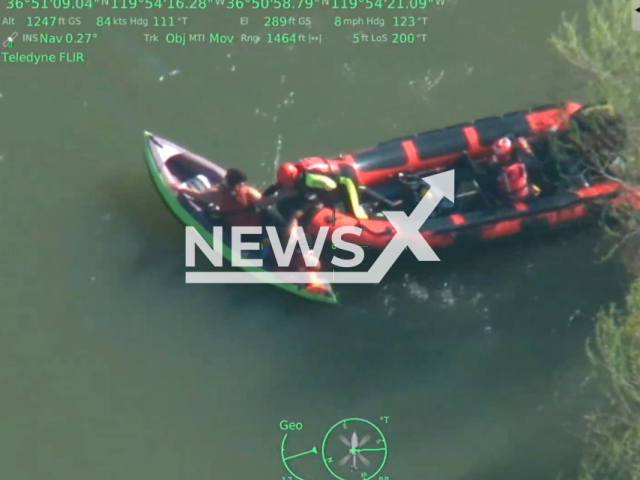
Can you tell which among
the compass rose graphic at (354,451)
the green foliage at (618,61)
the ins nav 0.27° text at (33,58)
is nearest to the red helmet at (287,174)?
the compass rose graphic at (354,451)

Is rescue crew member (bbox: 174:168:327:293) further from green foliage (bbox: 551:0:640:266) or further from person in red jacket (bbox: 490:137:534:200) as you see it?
green foliage (bbox: 551:0:640:266)

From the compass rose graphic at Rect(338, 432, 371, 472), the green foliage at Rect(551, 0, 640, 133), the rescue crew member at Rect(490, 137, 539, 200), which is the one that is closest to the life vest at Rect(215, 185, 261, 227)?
the compass rose graphic at Rect(338, 432, 371, 472)

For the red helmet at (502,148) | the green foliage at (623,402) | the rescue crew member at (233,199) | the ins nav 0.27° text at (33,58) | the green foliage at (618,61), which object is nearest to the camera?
the green foliage at (623,402)

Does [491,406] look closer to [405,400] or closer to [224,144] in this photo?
[405,400]

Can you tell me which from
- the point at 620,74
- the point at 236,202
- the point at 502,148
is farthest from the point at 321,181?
the point at 620,74

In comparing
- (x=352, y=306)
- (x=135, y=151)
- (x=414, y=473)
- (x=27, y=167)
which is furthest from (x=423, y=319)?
(x=27, y=167)

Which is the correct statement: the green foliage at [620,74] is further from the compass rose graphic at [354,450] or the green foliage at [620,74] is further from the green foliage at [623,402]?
the compass rose graphic at [354,450]

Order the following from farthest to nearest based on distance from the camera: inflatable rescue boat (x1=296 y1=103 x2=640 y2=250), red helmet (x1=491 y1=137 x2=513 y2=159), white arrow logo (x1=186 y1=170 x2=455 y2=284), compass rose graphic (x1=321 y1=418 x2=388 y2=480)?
red helmet (x1=491 y1=137 x2=513 y2=159) < inflatable rescue boat (x1=296 y1=103 x2=640 y2=250) < white arrow logo (x1=186 y1=170 x2=455 y2=284) < compass rose graphic (x1=321 y1=418 x2=388 y2=480)

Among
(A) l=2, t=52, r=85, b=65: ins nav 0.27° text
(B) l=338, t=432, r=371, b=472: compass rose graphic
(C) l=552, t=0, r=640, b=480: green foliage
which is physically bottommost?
(B) l=338, t=432, r=371, b=472: compass rose graphic
